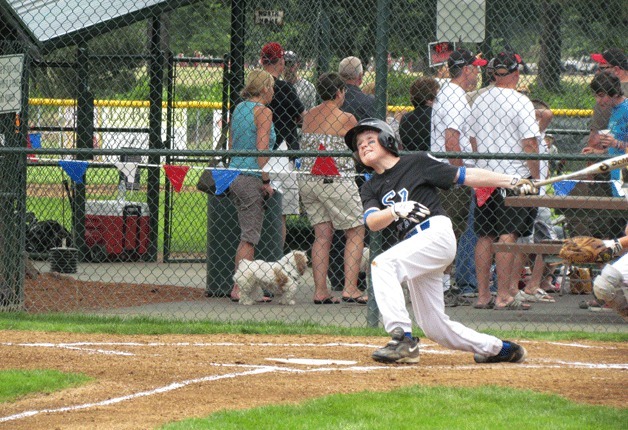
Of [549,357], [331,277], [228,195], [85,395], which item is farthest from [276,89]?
[85,395]

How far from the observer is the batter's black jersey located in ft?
23.3

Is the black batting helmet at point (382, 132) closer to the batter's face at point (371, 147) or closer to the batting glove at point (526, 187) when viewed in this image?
the batter's face at point (371, 147)

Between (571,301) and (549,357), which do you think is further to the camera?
(571,301)

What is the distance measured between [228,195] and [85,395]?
4.21 metres

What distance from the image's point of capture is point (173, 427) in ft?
17.4

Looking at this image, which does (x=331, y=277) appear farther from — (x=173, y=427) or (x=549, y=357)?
(x=173, y=427)

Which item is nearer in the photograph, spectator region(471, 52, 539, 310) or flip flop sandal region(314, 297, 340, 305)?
spectator region(471, 52, 539, 310)

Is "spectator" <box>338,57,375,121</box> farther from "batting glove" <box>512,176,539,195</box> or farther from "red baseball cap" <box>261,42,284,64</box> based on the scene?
"batting glove" <box>512,176,539,195</box>

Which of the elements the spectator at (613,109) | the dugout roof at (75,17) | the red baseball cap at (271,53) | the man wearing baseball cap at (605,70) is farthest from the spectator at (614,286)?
the dugout roof at (75,17)

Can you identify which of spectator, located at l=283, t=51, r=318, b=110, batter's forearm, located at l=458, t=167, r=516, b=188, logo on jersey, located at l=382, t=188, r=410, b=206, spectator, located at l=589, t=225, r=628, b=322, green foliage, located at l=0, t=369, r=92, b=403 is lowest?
green foliage, located at l=0, t=369, r=92, b=403

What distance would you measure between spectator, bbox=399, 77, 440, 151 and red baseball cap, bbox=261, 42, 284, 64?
128 centimetres

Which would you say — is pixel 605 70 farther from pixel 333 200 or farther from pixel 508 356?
pixel 508 356

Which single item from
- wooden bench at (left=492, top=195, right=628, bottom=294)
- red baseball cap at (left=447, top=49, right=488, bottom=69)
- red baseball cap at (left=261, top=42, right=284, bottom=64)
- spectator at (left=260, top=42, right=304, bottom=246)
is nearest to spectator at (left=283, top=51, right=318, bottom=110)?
spectator at (left=260, top=42, right=304, bottom=246)

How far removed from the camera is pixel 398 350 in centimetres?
710
